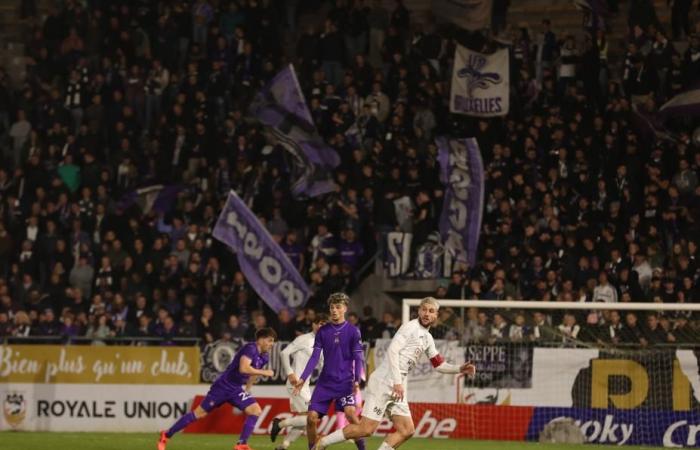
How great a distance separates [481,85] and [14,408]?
418 inches

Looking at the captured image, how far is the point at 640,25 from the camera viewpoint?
1053 inches

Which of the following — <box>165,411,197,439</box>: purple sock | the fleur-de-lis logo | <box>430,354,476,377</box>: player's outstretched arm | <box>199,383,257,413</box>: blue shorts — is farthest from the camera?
the fleur-de-lis logo

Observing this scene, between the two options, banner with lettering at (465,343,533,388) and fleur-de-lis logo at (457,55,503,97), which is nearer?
banner with lettering at (465,343,533,388)

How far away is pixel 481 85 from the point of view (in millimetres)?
26750

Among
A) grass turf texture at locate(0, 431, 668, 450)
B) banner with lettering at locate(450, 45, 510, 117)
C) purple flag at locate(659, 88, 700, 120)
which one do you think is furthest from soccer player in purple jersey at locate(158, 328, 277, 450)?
purple flag at locate(659, 88, 700, 120)

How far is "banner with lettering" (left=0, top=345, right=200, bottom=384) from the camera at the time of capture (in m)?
22.9

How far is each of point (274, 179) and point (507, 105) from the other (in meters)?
4.71

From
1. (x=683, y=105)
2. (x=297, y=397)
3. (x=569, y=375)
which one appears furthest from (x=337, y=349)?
(x=683, y=105)

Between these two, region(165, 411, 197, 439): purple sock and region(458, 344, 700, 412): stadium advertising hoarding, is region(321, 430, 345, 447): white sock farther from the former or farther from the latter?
region(458, 344, 700, 412): stadium advertising hoarding

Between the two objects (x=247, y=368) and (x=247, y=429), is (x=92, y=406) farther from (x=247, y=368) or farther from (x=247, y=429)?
(x=247, y=368)

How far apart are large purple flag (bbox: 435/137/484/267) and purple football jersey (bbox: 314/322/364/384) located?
8986 mm

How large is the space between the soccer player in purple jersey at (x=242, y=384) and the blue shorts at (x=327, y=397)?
7.50 feet

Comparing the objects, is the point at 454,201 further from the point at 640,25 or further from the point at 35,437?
the point at 35,437

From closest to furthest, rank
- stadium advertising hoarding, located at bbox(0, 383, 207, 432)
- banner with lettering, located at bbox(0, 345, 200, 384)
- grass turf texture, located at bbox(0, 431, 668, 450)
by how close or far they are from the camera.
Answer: grass turf texture, located at bbox(0, 431, 668, 450)
stadium advertising hoarding, located at bbox(0, 383, 207, 432)
banner with lettering, located at bbox(0, 345, 200, 384)
